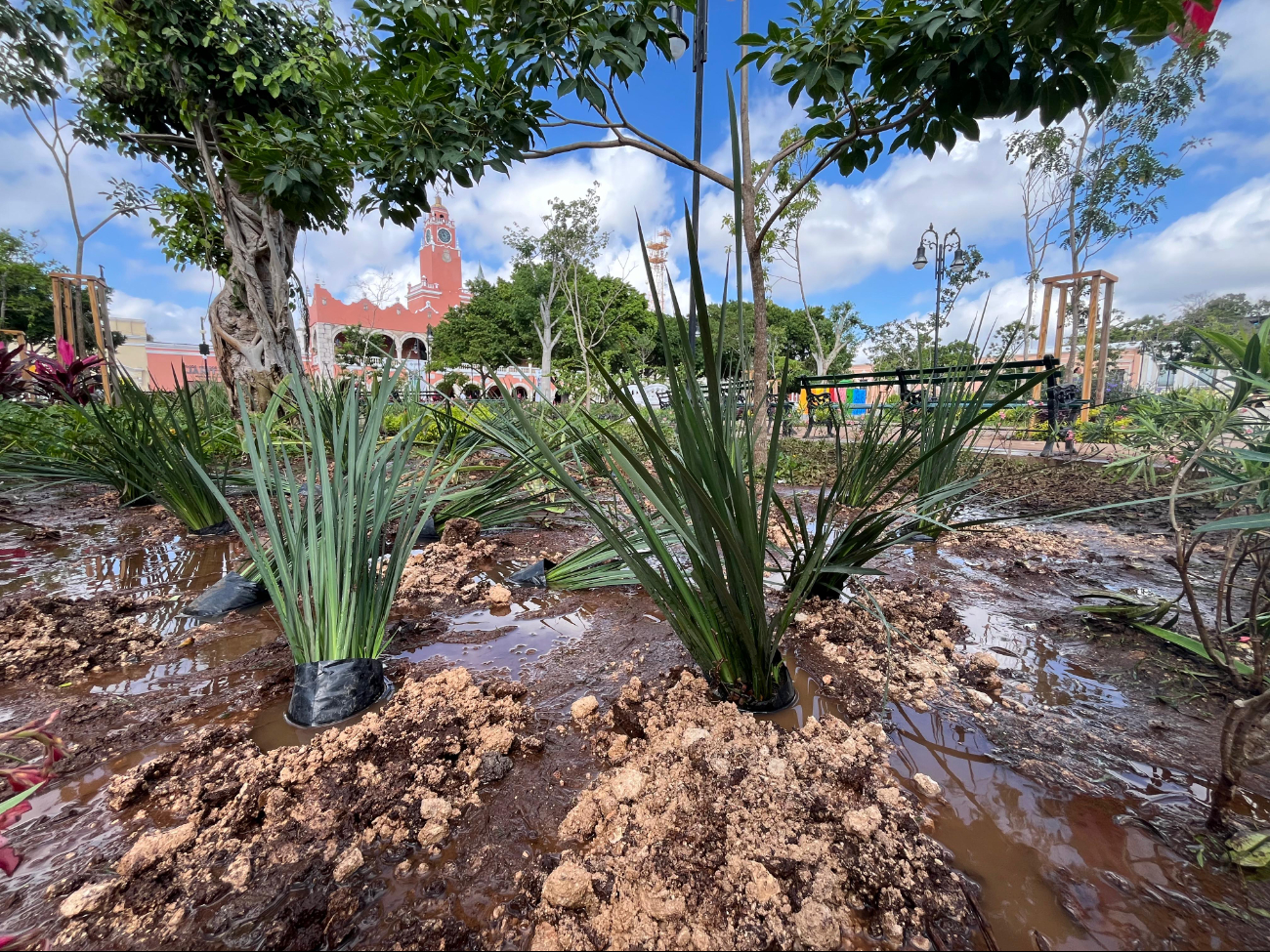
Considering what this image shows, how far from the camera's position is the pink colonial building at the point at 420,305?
77.4 ft

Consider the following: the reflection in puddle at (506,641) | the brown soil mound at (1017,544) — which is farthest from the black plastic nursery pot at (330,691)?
the brown soil mound at (1017,544)

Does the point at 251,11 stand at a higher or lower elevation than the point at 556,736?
higher

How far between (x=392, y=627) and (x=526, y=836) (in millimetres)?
852

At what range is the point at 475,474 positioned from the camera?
297cm

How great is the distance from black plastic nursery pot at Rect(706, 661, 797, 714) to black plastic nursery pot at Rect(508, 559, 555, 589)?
0.85 m

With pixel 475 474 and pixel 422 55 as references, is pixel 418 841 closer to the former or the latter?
pixel 475 474

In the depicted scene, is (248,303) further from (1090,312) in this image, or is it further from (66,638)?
(1090,312)

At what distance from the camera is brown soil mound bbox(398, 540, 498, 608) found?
1.60m

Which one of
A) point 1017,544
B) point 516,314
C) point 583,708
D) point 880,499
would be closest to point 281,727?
point 583,708

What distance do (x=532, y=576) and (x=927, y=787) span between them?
128 centimetres

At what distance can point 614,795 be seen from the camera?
750 mm

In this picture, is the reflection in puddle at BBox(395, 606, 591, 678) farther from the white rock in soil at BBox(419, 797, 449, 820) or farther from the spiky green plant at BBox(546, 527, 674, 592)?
the white rock in soil at BBox(419, 797, 449, 820)

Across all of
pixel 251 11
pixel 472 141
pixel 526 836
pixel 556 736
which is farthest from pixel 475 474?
pixel 251 11

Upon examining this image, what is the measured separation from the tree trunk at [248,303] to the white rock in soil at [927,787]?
5.67 metres
